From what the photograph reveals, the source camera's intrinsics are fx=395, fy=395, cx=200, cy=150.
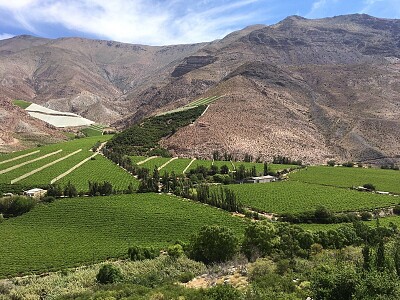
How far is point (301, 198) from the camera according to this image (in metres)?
76.9

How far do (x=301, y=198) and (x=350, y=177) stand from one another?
2849cm

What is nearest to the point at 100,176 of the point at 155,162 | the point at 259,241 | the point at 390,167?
the point at 155,162

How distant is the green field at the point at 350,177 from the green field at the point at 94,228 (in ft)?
125

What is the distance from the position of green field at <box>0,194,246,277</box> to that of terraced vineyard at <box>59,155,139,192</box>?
36.8 ft

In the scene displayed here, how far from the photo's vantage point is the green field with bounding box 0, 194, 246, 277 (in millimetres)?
50656

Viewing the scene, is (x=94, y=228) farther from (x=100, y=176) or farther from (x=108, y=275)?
(x=100, y=176)

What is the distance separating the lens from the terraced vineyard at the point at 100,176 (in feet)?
286

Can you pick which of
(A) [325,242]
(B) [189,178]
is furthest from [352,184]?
(A) [325,242]

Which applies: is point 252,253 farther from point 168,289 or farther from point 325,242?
point 168,289

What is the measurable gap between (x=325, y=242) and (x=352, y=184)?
48.0 meters

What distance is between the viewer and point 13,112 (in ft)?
565

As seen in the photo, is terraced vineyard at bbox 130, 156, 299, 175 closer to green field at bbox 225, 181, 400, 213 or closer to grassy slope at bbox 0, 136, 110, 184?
green field at bbox 225, 181, 400, 213

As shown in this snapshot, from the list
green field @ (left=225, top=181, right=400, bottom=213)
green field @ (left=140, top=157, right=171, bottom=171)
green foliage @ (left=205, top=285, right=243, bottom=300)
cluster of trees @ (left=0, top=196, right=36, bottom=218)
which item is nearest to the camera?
green foliage @ (left=205, top=285, right=243, bottom=300)

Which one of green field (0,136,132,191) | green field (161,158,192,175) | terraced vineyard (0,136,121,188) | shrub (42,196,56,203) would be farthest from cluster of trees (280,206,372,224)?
terraced vineyard (0,136,121,188)
